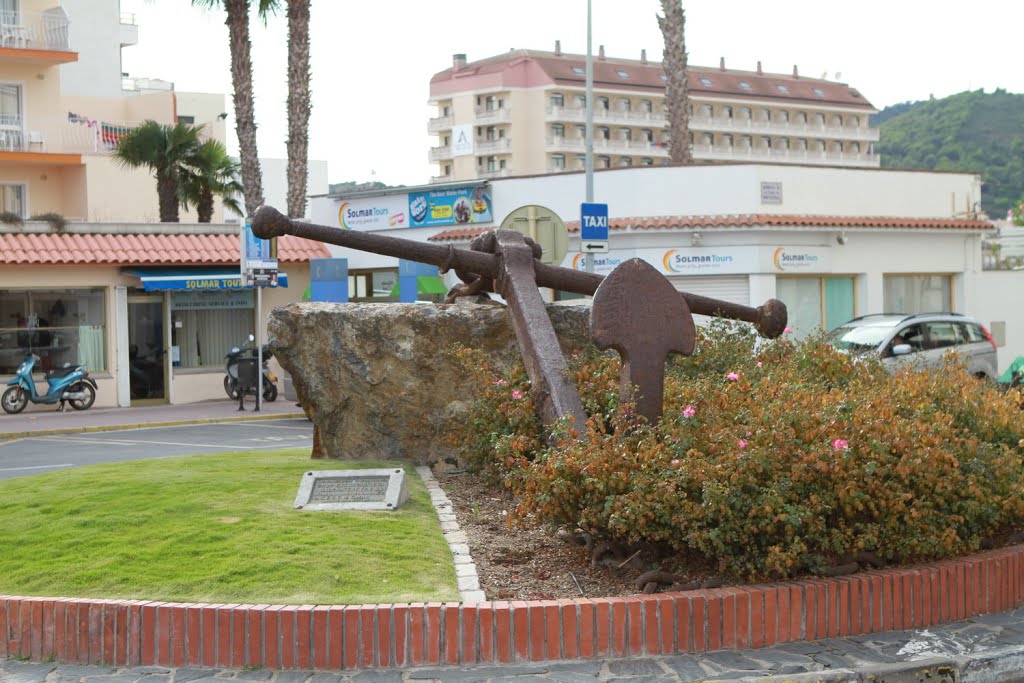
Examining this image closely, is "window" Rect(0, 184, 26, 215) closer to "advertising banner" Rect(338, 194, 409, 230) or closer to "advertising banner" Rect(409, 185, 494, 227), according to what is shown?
"advertising banner" Rect(338, 194, 409, 230)

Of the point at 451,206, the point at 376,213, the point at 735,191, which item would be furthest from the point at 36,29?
the point at 735,191

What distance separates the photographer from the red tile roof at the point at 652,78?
89188 mm

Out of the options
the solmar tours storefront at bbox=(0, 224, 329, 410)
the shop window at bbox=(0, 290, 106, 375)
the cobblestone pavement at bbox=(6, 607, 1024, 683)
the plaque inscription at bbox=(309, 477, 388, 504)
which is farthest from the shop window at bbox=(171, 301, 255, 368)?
the cobblestone pavement at bbox=(6, 607, 1024, 683)

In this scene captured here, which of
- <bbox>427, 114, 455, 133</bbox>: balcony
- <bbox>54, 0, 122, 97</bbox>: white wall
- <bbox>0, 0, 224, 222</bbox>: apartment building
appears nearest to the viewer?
<bbox>0, 0, 224, 222</bbox>: apartment building

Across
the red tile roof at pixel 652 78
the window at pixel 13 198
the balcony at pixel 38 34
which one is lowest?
the window at pixel 13 198

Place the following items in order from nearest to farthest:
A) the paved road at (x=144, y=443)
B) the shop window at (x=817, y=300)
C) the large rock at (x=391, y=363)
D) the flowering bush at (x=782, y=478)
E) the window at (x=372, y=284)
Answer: the flowering bush at (x=782, y=478) → the large rock at (x=391, y=363) → the paved road at (x=144, y=443) → the shop window at (x=817, y=300) → the window at (x=372, y=284)

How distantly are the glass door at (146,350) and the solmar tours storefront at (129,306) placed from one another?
0.02 metres

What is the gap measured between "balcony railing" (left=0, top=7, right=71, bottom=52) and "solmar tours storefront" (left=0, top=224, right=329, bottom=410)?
9.94m

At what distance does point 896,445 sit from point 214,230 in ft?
77.4

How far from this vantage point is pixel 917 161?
93.8m

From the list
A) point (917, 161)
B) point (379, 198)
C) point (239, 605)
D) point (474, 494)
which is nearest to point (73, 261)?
point (379, 198)

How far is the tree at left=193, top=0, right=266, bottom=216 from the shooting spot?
32.5 meters

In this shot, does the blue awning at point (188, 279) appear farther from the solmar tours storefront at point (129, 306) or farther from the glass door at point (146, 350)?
the glass door at point (146, 350)

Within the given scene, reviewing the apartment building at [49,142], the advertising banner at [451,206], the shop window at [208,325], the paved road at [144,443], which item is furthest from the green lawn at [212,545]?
the apartment building at [49,142]
